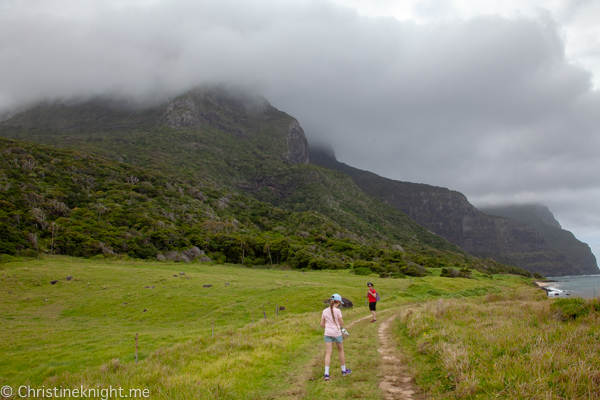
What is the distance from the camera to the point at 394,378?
A: 838 centimetres

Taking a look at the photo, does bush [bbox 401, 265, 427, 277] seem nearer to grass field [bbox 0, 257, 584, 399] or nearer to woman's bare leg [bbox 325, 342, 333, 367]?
grass field [bbox 0, 257, 584, 399]

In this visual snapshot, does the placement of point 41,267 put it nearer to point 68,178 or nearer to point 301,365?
point 301,365

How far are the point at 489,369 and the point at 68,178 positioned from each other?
132 m

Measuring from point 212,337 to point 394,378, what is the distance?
11831 millimetres

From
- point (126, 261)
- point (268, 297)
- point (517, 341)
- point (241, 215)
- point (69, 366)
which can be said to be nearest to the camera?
point (517, 341)

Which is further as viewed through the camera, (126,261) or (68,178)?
(68,178)

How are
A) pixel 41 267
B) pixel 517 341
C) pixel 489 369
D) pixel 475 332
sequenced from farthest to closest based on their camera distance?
pixel 41 267 → pixel 475 332 → pixel 517 341 → pixel 489 369

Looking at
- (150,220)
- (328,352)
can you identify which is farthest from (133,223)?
(328,352)

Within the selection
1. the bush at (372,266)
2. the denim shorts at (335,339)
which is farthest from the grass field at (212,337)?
the bush at (372,266)

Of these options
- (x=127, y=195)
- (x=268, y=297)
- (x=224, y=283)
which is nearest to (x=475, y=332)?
(x=268, y=297)

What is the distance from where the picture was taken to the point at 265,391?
28.0 ft

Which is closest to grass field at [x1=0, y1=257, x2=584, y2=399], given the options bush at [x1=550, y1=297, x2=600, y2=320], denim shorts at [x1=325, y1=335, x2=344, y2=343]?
bush at [x1=550, y1=297, x2=600, y2=320]

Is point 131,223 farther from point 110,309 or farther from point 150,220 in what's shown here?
point 110,309

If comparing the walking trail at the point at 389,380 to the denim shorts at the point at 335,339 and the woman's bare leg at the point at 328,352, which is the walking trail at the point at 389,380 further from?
the denim shorts at the point at 335,339
